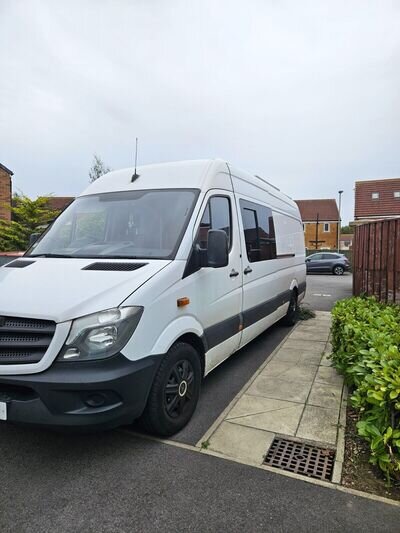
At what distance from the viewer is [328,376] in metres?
4.27

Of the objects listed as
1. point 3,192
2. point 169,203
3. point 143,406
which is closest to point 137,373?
point 143,406

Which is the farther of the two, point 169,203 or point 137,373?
point 169,203

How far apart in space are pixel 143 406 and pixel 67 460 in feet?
2.21

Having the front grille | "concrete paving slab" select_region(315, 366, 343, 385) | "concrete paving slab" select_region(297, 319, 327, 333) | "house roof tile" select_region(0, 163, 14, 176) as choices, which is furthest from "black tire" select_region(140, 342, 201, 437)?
"house roof tile" select_region(0, 163, 14, 176)

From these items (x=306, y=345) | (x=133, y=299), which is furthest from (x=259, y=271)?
(x=133, y=299)

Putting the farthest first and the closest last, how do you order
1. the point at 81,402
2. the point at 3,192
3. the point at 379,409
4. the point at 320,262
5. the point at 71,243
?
the point at 320,262, the point at 3,192, the point at 71,243, the point at 379,409, the point at 81,402

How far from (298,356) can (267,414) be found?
1.97m

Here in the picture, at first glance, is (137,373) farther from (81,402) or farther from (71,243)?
(71,243)

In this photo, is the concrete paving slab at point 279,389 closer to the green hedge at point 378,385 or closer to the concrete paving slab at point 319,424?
the concrete paving slab at point 319,424

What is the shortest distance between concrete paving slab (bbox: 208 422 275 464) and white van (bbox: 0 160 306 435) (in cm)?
34

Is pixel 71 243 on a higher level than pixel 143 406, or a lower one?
higher

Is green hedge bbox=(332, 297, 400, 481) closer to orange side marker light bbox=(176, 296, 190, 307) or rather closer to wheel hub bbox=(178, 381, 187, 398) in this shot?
wheel hub bbox=(178, 381, 187, 398)

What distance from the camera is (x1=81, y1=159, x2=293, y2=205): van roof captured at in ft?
11.8

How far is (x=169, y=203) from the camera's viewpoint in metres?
3.45
